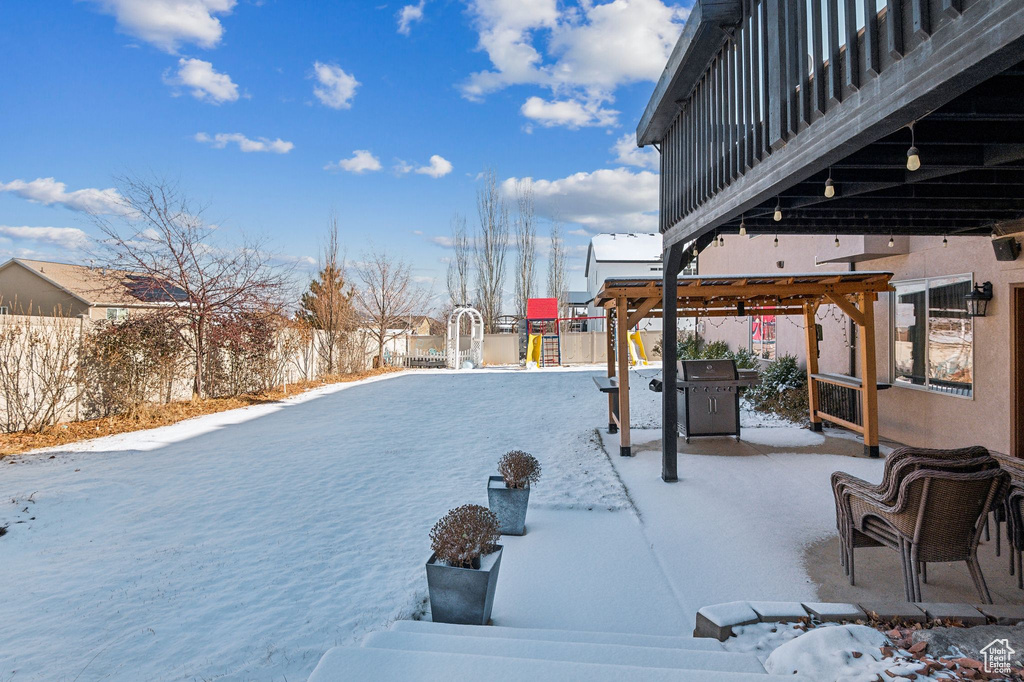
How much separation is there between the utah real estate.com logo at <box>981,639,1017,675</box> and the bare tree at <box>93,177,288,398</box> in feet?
41.6

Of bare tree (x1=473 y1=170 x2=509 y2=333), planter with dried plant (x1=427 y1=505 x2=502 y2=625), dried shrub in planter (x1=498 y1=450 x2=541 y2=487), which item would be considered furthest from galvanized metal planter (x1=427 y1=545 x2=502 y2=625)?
bare tree (x1=473 y1=170 x2=509 y2=333)

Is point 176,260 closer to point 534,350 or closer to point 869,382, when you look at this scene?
point 534,350

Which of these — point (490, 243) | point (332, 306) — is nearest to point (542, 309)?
point (332, 306)

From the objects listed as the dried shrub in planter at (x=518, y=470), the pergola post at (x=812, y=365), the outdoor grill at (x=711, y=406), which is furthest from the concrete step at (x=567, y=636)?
the pergola post at (x=812, y=365)

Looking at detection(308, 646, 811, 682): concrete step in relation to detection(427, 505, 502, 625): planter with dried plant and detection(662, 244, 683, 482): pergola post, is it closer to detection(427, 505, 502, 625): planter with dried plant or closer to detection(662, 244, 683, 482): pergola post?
detection(427, 505, 502, 625): planter with dried plant

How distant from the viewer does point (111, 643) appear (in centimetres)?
307

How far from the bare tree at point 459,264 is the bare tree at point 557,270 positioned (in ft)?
18.5

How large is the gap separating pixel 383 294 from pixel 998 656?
805 inches

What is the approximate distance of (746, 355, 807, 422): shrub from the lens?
9523 mm

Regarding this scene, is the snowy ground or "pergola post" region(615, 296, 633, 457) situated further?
"pergola post" region(615, 296, 633, 457)

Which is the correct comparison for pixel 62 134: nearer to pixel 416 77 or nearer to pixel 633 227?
pixel 416 77

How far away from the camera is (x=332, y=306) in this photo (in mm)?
17672

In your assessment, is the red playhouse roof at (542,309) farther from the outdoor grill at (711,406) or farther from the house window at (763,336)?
the outdoor grill at (711,406)

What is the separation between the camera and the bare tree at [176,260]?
10.9 metres
